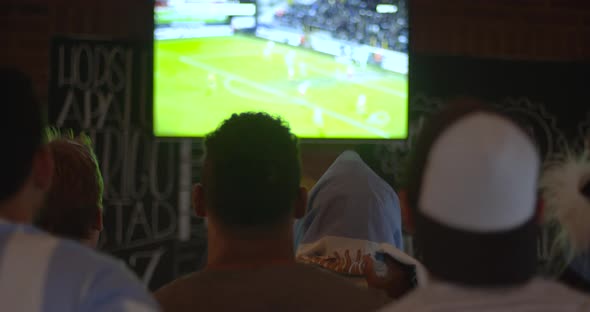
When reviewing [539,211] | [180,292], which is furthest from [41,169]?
[539,211]

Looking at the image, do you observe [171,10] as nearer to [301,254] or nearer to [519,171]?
[301,254]

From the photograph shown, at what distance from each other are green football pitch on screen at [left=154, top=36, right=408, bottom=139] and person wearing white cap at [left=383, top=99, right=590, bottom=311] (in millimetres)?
2230

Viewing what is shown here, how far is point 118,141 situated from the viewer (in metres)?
3.18

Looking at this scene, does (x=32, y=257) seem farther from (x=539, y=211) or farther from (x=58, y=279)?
(x=539, y=211)

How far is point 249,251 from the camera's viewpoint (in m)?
1.21

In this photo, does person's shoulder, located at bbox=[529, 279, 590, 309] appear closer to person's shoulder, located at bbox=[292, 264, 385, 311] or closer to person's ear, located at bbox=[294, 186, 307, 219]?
person's shoulder, located at bbox=[292, 264, 385, 311]

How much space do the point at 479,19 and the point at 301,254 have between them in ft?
7.65

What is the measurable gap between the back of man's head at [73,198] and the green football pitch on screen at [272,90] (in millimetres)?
1565

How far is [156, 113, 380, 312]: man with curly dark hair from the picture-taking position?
1.17 metres

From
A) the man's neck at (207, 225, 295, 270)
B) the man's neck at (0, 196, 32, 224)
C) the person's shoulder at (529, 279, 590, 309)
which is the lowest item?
the man's neck at (207, 225, 295, 270)

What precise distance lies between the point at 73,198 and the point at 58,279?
0.55m

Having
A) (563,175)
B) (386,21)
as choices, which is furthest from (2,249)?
(386,21)

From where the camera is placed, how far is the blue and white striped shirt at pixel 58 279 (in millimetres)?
856

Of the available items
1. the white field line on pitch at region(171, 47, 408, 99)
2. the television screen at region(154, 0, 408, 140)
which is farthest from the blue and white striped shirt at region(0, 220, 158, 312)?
the white field line on pitch at region(171, 47, 408, 99)
